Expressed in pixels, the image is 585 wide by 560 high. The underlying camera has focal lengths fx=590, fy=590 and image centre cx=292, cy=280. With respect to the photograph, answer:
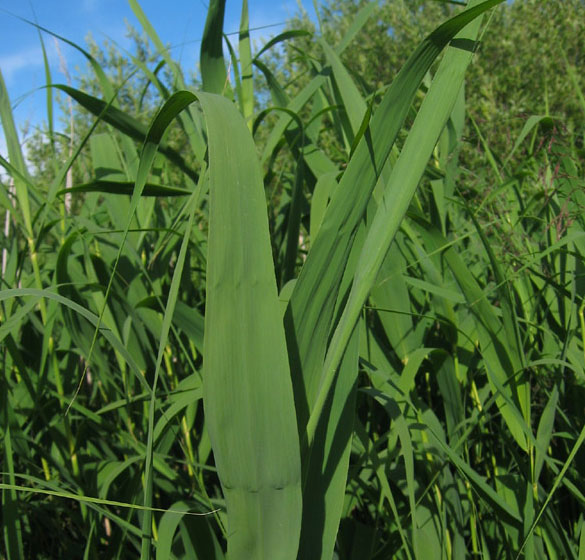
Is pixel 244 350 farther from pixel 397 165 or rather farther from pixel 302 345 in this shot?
pixel 397 165

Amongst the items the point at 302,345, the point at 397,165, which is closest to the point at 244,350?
the point at 302,345

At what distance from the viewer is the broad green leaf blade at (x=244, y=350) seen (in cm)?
42

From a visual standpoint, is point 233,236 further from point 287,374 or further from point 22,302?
point 22,302

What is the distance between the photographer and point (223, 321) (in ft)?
1.41

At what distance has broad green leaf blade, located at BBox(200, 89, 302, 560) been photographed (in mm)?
425

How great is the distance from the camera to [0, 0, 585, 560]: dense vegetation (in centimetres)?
44

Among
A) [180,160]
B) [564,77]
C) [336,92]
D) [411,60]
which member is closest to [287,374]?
[411,60]

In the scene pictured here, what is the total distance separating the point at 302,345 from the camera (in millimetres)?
506

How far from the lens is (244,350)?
44cm

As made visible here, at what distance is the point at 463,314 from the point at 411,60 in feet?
1.62

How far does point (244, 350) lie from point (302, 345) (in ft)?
0.28

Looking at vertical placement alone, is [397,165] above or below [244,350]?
above

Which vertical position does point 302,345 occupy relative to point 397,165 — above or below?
below

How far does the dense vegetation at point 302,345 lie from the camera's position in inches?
17.4
